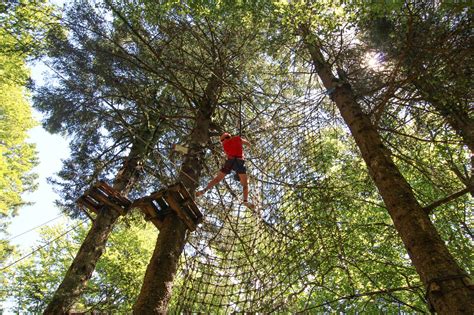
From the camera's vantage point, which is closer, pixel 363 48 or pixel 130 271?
pixel 363 48

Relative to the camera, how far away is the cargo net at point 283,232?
3770 millimetres

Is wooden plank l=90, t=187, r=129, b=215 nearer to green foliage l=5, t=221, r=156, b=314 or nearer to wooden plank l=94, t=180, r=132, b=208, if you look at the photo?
wooden plank l=94, t=180, r=132, b=208

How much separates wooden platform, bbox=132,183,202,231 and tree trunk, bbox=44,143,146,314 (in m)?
1.99

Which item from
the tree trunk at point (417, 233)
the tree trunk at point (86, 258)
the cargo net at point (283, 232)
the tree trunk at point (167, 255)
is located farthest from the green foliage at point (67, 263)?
the tree trunk at point (417, 233)

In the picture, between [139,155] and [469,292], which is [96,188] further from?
[469,292]

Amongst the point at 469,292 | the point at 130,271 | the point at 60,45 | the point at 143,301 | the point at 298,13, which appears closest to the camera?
the point at 469,292

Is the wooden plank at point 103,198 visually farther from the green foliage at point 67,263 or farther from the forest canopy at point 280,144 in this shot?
the green foliage at point 67,263

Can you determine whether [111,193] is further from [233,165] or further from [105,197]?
[233,165]

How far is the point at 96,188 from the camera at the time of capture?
4.41m

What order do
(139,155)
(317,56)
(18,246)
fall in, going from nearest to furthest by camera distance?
(317,56) → (139,155) → (18,246)

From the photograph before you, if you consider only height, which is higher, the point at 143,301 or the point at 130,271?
the point at 130,271

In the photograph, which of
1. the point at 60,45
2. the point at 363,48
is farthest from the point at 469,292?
the point at 60,45

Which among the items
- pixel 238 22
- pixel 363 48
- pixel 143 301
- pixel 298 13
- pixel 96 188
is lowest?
pixel 143 301

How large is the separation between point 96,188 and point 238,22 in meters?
2.98
